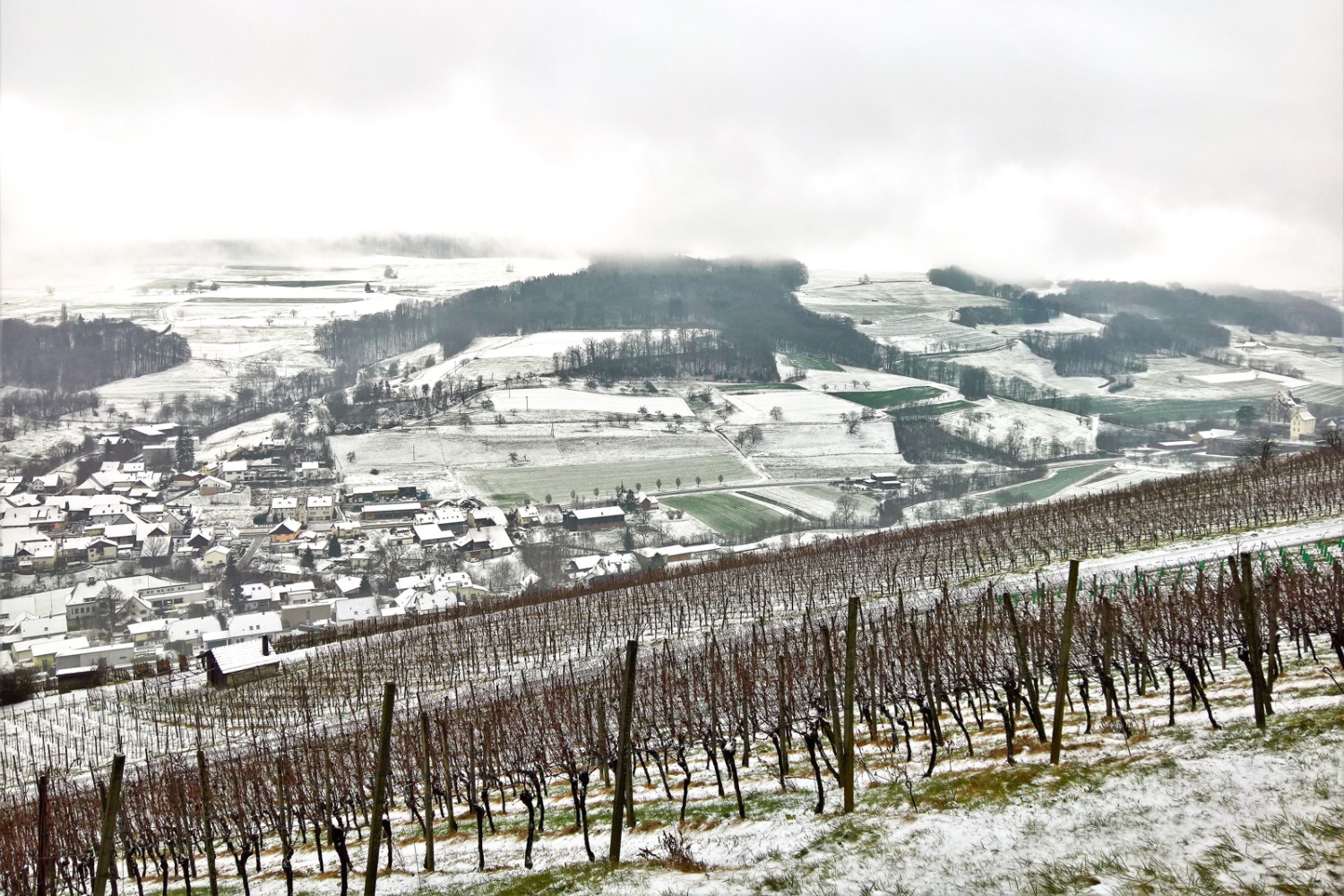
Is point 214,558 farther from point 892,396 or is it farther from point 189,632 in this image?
point 892,396

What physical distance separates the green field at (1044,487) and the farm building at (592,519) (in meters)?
41.8

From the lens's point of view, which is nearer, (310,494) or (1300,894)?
(1300,894)

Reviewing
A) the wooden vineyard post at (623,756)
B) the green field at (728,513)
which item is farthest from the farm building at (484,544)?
the wooden vineyard post at (623,756)

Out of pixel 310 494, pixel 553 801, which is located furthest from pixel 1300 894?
pixel 310 494

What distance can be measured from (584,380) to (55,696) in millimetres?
113049

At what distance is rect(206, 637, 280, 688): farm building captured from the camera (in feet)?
141

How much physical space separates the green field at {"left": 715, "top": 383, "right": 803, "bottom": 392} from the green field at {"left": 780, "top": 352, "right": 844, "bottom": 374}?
14.5m

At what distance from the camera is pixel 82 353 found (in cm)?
16875

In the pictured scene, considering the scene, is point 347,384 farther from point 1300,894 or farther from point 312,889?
point 1300,894

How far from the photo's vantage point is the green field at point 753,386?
15562 cm

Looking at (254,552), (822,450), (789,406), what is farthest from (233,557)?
(789,406)

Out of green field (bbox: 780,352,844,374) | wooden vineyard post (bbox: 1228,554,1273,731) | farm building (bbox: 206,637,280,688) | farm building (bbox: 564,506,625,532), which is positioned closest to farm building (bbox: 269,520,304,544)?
farm building (bbox: 564,506,625,532)

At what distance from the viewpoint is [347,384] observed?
540 feet

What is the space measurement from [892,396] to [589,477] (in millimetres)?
65343
